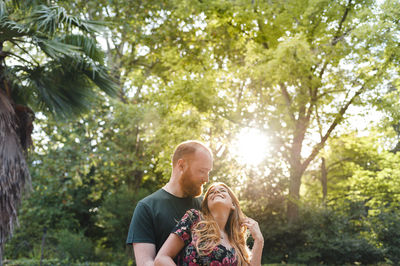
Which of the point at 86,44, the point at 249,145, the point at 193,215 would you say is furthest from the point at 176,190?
the point at 249,145

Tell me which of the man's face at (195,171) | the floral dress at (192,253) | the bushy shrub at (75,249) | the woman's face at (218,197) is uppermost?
the man's face at (195,171)

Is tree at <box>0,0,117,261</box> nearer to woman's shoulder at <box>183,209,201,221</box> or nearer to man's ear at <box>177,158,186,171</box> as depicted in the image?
man's ear at <box>177,158,186,171</box>

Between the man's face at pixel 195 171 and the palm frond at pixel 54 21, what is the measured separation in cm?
508

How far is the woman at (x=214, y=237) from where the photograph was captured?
2.34m

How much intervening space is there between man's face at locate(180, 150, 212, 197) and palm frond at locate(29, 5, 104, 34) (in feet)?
16.7

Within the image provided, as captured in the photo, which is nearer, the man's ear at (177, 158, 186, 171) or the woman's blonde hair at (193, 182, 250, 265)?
the woman's blonde hair at (193, 182, 250, 265)

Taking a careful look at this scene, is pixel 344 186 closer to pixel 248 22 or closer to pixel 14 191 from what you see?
pixel 248 22

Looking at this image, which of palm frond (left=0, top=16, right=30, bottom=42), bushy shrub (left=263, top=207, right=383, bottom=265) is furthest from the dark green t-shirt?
bushy shrub (left=263, top=207, right=383, bottom=265)

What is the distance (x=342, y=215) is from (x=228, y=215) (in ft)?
37.7

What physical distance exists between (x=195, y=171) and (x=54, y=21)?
5.31 meters

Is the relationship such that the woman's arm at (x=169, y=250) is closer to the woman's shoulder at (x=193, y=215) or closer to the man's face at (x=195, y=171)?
the woman's shoulder at (x=193, y=215)

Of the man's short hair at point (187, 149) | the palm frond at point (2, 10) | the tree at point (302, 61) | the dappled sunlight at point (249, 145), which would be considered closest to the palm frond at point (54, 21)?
the palm frond at point (2, 10)

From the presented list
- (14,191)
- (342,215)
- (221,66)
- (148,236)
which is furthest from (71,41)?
(342,215)

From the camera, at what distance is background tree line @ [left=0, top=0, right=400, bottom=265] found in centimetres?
1008
